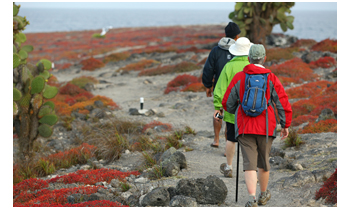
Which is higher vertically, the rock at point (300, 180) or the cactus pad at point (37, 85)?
the cactus pad at point (37, 85)

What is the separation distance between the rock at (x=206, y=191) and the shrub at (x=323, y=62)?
15178 millimetres

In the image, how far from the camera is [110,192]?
516 centimetres

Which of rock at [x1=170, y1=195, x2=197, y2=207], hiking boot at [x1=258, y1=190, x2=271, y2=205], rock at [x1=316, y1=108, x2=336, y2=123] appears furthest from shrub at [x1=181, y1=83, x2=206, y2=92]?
rock at [x1=170, y1=195, x2=197, y2=207]

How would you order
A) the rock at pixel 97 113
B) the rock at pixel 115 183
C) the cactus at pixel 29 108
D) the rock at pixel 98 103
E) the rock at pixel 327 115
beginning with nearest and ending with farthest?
the rock at pixel 115 183 < the rock at pixel 327 115 < the cactus at pixel 29 108 < the rock at pixel 97 113 < the rock at pixel 98 103

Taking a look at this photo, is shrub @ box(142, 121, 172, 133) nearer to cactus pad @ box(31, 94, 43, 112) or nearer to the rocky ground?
the rocky ground

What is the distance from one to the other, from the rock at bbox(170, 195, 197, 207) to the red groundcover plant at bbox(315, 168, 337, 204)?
5.10 feet

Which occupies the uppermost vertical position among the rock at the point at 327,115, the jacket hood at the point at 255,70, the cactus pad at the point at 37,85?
the jacket hood at the point at 255,70

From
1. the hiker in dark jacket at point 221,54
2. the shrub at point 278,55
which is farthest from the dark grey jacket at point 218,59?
the shrub at point 278,55

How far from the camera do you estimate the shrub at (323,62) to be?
17.9 meters

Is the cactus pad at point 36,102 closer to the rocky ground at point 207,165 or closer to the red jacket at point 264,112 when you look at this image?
the rocky ground at point 207,165

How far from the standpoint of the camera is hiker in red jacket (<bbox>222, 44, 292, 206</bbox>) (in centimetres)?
403

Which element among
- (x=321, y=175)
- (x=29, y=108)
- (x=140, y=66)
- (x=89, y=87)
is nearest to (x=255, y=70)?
(x=321, y=175)

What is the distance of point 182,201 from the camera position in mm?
4344

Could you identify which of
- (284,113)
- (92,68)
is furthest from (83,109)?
(92,68)
